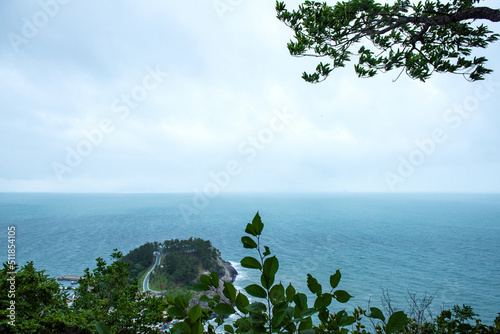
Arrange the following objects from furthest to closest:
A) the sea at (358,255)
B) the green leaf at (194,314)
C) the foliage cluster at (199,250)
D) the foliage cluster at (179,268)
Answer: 1. the foliage cluster at (199,250)
2. the sea at (358,255)
3. the foliage cluster at (179,268)
4. the green leaf at (194,314)

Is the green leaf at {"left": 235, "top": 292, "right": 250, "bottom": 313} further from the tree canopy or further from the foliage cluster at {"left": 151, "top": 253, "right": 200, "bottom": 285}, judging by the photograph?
the foliage cluster at {"left": 151, "top": 253, "right": 200, "bottom": 285}

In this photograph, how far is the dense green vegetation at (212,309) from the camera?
2.73 ft

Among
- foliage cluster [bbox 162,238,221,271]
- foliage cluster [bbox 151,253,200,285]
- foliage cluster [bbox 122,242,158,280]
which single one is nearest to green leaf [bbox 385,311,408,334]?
foliage cluster [bbox 151,253,200,285]

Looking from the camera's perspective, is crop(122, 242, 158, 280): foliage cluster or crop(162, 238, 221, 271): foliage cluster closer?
crop(122, 242, 158, 280): foliage cluster

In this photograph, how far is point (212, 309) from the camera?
0.90 meters

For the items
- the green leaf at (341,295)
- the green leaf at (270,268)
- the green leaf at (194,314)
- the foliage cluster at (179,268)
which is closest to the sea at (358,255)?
the foliage cluster at (179,268)

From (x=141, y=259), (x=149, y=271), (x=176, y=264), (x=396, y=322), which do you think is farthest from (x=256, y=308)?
(x=141, y=259)

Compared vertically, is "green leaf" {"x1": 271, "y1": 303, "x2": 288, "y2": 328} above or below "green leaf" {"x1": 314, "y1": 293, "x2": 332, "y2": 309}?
above

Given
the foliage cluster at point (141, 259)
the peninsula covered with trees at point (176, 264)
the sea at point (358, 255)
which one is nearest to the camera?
the peninsula covered with trees at point (176, 264)

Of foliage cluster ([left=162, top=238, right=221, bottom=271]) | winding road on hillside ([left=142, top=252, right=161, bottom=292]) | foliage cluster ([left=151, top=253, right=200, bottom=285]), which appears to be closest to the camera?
winding road on hillside ([left=142, top=252, right=161, bottom=292])

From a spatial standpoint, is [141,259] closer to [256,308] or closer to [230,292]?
[230,292]

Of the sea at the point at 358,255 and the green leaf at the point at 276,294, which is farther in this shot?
the sea at the point at 358,255

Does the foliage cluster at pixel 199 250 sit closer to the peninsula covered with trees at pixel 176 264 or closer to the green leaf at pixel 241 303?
the peninsula covered with trees at pixel 176 264

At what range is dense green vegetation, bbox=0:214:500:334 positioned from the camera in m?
0.83
